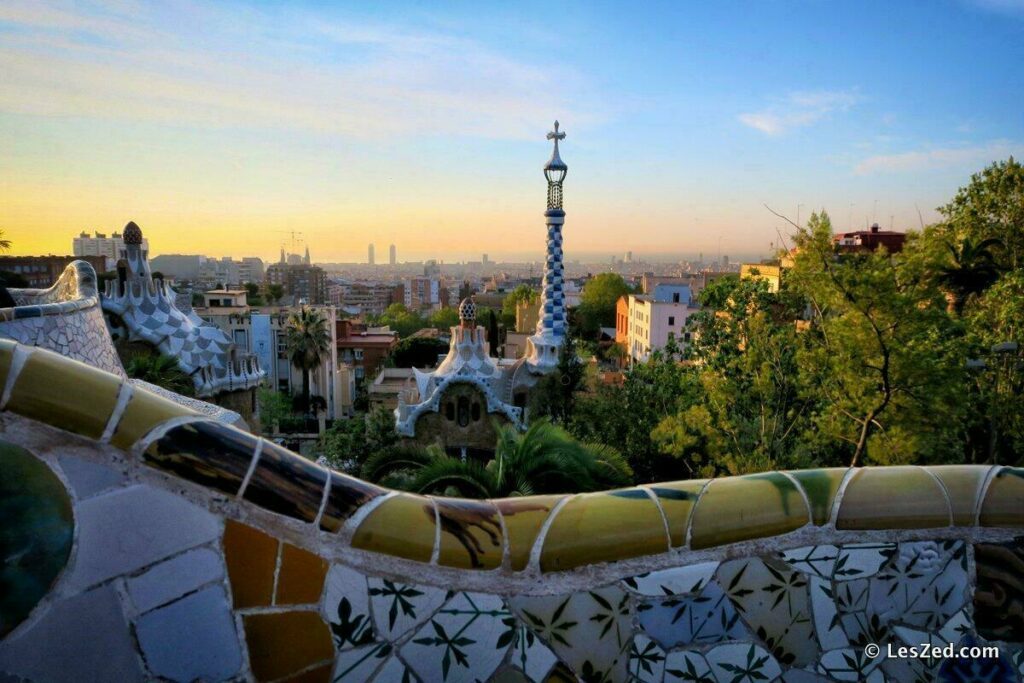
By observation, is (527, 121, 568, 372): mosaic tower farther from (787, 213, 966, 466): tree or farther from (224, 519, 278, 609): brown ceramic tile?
(224, 519, 278, 609): brown ceramic tile

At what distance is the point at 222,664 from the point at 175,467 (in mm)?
516

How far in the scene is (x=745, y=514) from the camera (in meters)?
1.98

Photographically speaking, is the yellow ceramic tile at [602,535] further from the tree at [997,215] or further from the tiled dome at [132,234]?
the tiled dome at [132,234]

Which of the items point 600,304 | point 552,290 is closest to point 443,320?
point 600,304

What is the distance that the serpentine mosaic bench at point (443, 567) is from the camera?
1653mm

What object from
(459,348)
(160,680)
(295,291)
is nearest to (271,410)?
(459,348)

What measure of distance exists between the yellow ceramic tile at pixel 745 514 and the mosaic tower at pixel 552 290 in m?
14.6

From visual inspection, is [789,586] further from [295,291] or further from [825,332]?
[295,291]

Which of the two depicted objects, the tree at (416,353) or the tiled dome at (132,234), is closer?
the tiled dome at (132,234)

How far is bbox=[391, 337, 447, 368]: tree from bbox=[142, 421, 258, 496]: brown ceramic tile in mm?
38993

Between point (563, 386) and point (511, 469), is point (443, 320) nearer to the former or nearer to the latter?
point (563, 386)

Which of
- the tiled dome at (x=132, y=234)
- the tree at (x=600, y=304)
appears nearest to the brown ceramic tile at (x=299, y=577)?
the tiled dome at (x=132, y=234)

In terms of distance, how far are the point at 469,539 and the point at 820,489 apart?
1.02m

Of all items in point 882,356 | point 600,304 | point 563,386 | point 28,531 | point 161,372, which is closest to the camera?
point 28,531
